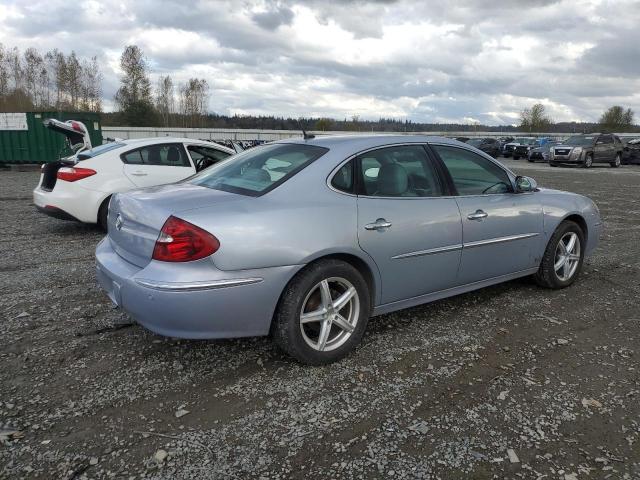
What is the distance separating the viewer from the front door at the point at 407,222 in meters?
3.41

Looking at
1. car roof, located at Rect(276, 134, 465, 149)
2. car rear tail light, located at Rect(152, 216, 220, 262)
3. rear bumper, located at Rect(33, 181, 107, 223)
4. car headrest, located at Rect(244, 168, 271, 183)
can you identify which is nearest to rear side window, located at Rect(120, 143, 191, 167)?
rear bumper, located at Rect(33, 181, 107, 223)

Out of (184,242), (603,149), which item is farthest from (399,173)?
(603,149)

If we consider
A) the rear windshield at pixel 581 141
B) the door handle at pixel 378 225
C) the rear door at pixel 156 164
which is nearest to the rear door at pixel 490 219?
the door handle at pixel 378 225

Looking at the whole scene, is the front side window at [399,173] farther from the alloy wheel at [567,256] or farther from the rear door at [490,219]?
the alloy wheel at [567,256]

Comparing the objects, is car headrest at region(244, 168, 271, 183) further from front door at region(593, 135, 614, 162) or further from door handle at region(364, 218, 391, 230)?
front door at region(593, 135, 614, 162)

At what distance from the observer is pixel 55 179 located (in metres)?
7.09

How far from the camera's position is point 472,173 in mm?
4215

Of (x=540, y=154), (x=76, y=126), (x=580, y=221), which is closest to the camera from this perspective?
(x=580, y=221)

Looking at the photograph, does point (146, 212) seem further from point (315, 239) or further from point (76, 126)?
point (76, 126)

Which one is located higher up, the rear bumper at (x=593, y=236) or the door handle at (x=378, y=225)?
the door handle at (x=378, y=225)

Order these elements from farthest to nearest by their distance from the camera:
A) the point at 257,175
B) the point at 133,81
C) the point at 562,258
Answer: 1. the point at 133,81
2. the point at 562,258
3. the point at 257,175

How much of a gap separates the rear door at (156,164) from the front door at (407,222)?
4299 millimetres

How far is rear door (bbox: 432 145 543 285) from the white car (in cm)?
470

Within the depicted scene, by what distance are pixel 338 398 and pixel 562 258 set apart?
3.12 m
